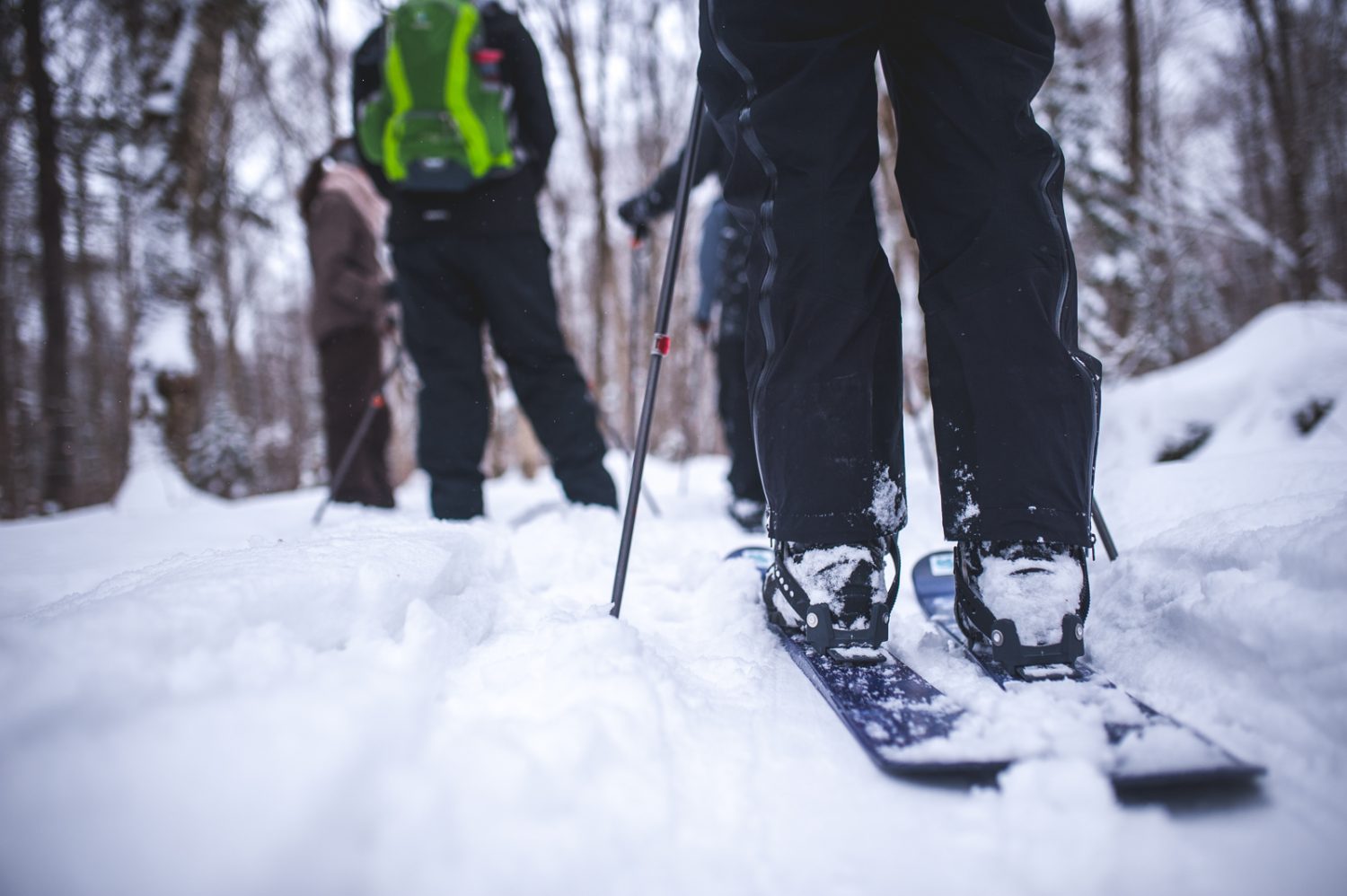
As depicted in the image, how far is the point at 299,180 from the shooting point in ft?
28.2

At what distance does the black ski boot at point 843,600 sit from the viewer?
0.92m

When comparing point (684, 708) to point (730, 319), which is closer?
point (684, 708)

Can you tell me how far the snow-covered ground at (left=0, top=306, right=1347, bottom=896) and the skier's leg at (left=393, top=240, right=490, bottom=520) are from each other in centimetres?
122

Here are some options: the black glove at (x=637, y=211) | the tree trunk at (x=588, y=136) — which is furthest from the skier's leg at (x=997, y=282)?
the tree trunk at (x=588, y=136)

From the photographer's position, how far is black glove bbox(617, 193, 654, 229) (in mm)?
2553

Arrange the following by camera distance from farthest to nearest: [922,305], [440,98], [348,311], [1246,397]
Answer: [1246,397] < [348,311] < [440,98] < [922,305]

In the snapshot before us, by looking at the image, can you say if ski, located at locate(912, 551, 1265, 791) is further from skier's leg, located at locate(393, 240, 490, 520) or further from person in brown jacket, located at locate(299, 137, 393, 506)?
person in brown jacket, located at locate(299, 137, 393, 506)

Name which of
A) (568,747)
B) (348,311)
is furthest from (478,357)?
(568,747)

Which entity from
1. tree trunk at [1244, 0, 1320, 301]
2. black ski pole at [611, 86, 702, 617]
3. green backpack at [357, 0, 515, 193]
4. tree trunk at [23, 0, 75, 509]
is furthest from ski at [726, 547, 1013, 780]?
tree trunk at [1244, 0, 1320, 301]

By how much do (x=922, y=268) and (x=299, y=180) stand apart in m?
10.2

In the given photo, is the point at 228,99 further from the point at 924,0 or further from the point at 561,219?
the point at 924,0

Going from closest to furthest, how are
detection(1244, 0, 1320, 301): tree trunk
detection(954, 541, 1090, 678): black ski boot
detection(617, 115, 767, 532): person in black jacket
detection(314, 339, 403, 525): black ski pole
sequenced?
1. detection(954, 541, 1090, 678): black ski boot
2. detection(617, 115, 767, 532): person in black jacket
3. detection(314, 339, 403, 525): black ski pole
4. detection(1244, 0, 1320, 301): tree trunk

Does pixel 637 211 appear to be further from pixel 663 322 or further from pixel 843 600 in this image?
pixel 843 600

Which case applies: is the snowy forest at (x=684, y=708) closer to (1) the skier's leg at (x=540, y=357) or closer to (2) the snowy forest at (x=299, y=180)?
(1) the skier's leg at (x=540, y=357)
